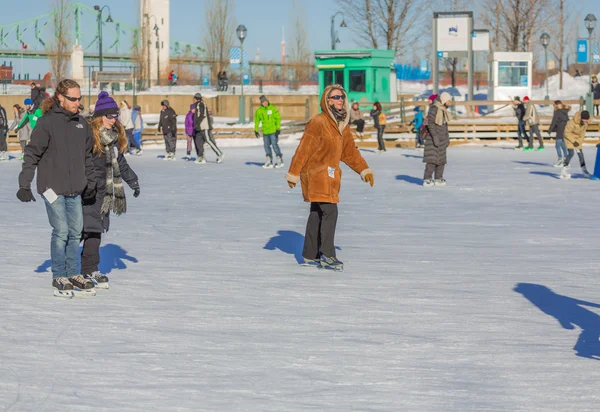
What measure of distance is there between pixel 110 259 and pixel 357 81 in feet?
108

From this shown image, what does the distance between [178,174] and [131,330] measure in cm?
1437

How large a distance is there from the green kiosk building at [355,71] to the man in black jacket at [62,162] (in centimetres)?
3424

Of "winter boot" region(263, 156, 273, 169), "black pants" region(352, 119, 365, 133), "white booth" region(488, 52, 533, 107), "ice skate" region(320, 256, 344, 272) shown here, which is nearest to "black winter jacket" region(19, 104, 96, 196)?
"ice skate" region(320, 256, 344, 272)

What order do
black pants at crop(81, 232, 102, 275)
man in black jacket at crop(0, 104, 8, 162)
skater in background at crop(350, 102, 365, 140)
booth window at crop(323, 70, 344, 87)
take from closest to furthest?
black pants at crop(81, 232, 102, 275) → man in black jacket at crop(0, 104, 8, 162) → skater in background at crop(350, 102, 365, 140) → booth window at crop(323, 70, 344, 87)

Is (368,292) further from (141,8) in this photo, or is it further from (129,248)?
(141,8)

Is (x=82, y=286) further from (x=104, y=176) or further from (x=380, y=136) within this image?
(x=380, y=136)

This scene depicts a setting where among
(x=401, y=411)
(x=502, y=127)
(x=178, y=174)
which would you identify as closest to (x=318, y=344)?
(x=401, y=411)

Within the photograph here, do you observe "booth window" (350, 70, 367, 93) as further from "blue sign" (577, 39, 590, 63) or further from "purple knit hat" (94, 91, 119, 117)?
"purple knit hat" (94, 91, 119, 117)

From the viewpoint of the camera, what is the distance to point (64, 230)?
7.19m

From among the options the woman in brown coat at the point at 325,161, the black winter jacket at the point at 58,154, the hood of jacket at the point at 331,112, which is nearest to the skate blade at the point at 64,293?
the black winter jacket at the point at 58,154

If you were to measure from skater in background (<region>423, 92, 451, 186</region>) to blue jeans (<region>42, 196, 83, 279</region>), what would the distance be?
31.2ft

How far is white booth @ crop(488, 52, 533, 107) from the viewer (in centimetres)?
4166

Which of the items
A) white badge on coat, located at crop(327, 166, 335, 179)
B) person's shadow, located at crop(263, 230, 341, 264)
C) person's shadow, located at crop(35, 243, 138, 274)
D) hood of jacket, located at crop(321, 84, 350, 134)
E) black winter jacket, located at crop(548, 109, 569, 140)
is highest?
hood of jacket, located at crop(321, 84, 350, 134)

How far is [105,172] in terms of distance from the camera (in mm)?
7641
